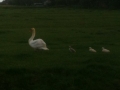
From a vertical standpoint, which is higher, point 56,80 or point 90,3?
point 56,80

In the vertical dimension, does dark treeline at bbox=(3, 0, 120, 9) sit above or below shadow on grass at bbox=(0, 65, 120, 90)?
below

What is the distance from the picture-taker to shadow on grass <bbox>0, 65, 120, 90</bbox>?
10133 millimetres

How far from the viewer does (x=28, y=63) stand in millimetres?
11383

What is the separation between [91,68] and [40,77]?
5.05 feet

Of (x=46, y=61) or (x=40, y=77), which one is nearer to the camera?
(x=40, y=77)

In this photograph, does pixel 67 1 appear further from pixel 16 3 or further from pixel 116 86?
pixel 116 86

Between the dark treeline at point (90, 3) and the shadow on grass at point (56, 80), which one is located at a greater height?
the shadow on grass at point (56, 80)

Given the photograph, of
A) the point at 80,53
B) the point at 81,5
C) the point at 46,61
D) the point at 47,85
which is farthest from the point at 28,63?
the point at 81,5

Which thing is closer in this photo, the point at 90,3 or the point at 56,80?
the point at 56,80

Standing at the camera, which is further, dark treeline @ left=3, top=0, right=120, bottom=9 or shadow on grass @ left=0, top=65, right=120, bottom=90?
dark treeline @ left=3, top=0, right=120, bottom=9

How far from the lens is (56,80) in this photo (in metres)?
10.4

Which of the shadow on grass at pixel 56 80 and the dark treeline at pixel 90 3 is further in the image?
the dark treeline at pixel 90 3

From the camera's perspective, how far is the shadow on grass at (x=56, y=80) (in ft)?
33.2

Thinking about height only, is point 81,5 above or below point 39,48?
below
